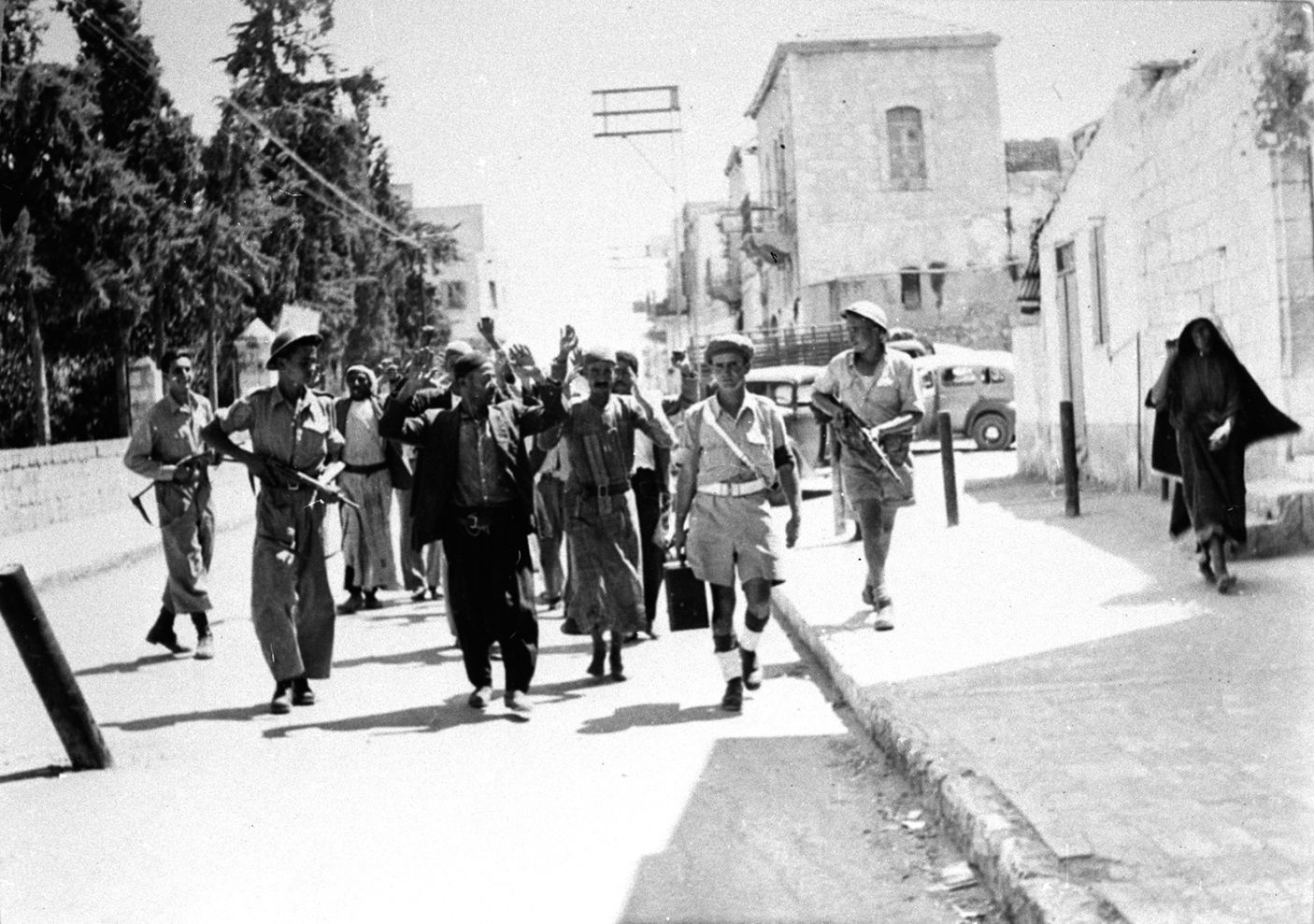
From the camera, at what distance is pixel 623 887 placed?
4789 millimetres

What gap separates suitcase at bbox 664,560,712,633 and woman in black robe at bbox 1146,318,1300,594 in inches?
121

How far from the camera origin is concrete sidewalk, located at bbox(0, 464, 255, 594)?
15344mm

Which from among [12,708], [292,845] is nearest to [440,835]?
[292,845]

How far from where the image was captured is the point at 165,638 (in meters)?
9.95

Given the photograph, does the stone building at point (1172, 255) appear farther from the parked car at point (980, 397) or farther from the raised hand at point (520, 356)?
the parked car at point (980, 397)

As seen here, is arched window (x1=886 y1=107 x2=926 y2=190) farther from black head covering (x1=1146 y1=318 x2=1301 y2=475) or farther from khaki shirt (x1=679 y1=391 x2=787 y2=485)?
khaki shirt (x1=679 y1=391 x2=787 y2=485)

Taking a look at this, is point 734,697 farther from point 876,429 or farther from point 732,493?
point 876,429

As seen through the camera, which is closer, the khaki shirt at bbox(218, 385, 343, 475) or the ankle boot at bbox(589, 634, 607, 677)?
the khaki shirt at bbox(218, 385, 343, 475)

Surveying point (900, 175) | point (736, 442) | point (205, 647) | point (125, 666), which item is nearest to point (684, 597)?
point (736, 442)

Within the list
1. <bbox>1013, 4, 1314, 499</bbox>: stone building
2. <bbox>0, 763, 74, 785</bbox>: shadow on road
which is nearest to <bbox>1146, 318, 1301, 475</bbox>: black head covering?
<bbox>1013, 4, 1314, 499</bbox>: stone building

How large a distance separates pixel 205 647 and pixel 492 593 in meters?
2.87

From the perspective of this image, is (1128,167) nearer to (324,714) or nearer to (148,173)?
(148,173)

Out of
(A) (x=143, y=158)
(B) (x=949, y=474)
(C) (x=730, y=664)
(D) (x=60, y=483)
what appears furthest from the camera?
(D) (x=60, y=483)

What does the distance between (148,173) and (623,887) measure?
8082 mm
